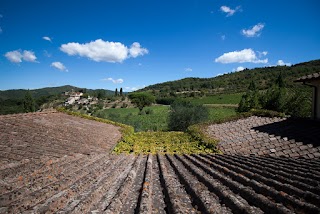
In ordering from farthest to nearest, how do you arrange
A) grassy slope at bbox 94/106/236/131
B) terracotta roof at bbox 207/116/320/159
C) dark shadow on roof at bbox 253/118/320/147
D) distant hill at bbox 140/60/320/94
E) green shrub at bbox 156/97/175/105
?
green shrub at bbox 156/97/175/105, distant hill at bbox 140/60/320/94, grassy slope at bbox 94/106/236/131, dark shadow on roof at bbox 253/118/320/147, terracotta roof at bbox 207/116/320/159

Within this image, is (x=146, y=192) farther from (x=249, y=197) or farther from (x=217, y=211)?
(x=249, y=197)

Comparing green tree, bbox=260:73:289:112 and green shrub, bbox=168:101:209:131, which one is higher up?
green tree, bbox=260:73:289:112

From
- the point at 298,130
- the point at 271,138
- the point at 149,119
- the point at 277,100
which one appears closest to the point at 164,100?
the point at 149,119

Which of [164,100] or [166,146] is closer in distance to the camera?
[166,146]

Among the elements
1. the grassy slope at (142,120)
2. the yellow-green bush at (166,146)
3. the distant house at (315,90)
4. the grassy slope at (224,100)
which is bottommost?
the grassy slope at (142,120)

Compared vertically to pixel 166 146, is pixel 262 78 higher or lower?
higher

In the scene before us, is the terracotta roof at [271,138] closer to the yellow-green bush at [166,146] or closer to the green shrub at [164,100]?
the yellow-green bush at [166,146]

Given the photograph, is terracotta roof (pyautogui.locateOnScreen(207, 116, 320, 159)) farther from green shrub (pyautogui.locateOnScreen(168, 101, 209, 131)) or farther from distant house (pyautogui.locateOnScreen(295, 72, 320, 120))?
green shrub (pyautogui.locateOnScreen(168, 101, 209, 131))

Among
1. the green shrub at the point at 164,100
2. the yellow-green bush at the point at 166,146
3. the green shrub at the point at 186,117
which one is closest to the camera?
the yellow-green bush at the point at 166,146

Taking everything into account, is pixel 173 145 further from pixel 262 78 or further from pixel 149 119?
pixel 262 78

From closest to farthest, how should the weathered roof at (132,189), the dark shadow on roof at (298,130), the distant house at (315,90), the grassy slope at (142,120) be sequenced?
the weathered roof at (132,189)
the dark shadow on roof at (298,130)
the distant house at (315,90)
the grassy slope at (142,120)

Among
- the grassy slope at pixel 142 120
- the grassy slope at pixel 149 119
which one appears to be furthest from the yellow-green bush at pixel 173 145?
the grassy slope at pixel 142 120

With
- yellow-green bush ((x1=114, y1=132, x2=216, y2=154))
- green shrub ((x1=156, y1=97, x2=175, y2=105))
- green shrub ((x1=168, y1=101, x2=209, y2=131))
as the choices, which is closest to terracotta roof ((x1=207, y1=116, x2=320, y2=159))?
yellow-green bush ((x1=114, y1=132, x2=216, y2=154))

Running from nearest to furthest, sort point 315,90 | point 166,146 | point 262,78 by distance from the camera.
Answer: point 166,146 < point 315,90 < point 262,78
